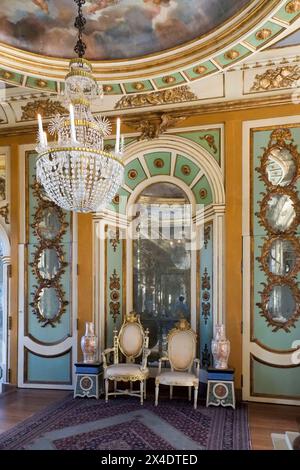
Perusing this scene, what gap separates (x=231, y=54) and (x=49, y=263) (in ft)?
13.2

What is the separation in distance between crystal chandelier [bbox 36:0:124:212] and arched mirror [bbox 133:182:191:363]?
8.03 feet

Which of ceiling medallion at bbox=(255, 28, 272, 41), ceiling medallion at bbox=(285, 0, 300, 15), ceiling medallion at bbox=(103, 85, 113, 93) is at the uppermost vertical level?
ceiling medallion at bbox=(285, 0, 300, 15)

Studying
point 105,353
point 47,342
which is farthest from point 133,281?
point 47,342

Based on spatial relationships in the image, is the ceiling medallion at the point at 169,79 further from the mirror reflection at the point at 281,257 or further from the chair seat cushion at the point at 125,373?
the chair seat cushion at the point at 125,373

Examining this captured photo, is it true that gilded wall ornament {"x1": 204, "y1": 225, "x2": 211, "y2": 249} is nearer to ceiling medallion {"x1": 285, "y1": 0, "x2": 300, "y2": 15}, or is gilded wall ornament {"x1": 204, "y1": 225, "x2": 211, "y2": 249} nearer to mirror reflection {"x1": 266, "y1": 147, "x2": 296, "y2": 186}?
mirror reflection {"x1": 266, "y1": 147, "x2": 296, "y2": 186}

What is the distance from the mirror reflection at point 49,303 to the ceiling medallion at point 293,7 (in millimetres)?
4885

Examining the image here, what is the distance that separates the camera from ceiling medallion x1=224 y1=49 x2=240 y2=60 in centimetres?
501

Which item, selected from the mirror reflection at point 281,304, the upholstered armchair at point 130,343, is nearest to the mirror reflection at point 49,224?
the upholstered armchair at point 130,343

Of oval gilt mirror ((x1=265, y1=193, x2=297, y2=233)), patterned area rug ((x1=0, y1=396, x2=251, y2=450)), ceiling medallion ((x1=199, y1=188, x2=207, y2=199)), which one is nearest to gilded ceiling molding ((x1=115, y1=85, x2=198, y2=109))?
ceiling medallion ((x1=199, y1=188, x2=207, y2=199))

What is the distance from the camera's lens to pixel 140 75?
550cm

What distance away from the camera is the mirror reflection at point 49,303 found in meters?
6.80

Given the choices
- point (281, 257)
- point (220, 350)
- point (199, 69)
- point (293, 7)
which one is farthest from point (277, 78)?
point (220, 350)

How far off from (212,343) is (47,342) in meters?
2.62

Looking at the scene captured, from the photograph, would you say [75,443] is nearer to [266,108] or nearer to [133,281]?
[133,281]
